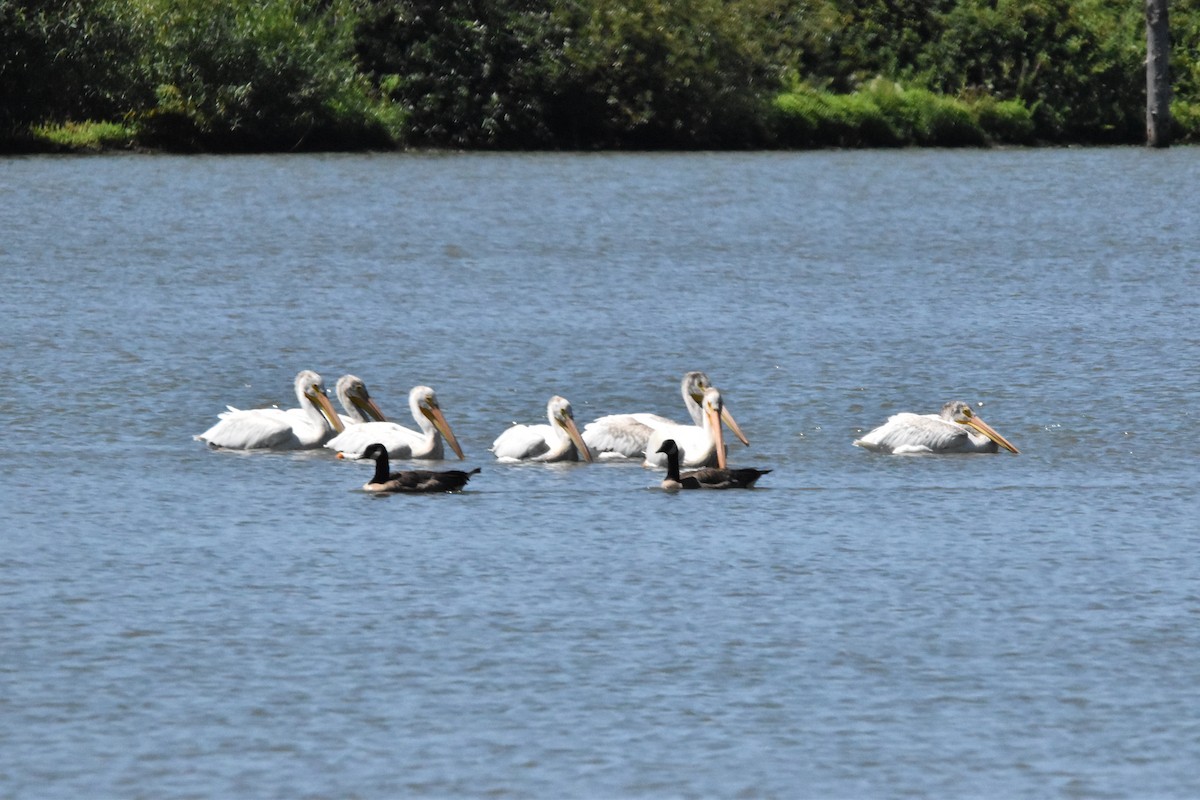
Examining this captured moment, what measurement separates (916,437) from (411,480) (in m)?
3.20

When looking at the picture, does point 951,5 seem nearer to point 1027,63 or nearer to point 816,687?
point 1027,63

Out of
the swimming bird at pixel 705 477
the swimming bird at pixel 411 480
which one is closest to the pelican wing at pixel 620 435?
the swimming bird at pixel 705 477

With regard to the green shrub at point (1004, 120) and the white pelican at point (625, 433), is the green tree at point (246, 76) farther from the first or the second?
the white pelican at point (625, 433)

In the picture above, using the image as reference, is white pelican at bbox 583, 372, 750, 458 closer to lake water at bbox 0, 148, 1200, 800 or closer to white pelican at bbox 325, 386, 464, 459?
lake water at bbox 0, 148, 1200, 800

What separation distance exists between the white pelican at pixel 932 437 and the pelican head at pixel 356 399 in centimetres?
312

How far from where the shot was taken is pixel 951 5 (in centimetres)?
7081

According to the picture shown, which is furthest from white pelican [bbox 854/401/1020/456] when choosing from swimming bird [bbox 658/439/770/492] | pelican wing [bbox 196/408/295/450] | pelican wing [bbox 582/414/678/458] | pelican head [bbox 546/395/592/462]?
pelican wing [bbox 196/408/295/450]

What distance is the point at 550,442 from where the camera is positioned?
14.6m

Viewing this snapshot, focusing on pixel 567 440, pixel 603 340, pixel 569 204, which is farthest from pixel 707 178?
pixel 567 440

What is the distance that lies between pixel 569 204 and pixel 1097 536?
29.4 m

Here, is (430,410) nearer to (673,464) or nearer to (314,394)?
(314,394)

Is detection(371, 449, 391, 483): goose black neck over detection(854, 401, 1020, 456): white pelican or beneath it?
over

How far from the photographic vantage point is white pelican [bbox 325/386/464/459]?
583 inches

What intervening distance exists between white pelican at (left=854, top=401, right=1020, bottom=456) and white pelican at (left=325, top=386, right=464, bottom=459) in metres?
2.46
